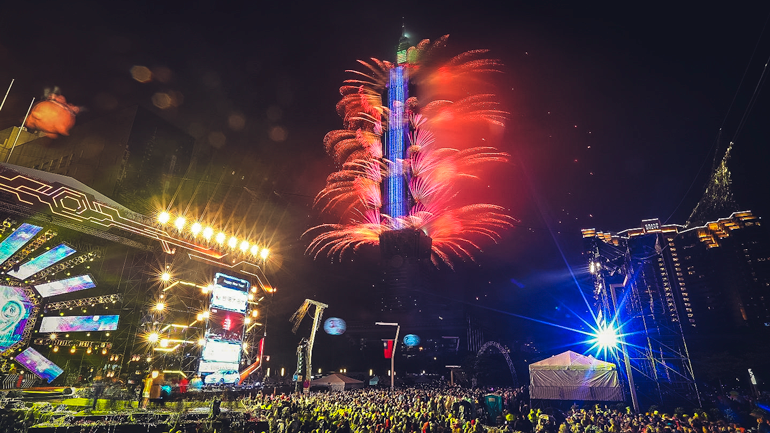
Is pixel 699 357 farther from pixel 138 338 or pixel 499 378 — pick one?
pixel 138 338

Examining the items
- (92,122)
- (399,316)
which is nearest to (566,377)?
(92,122)

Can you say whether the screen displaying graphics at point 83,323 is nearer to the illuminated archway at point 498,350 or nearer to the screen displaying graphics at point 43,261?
the screen displaying graphics at point 43,261

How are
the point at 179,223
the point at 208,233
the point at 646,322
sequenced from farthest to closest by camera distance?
1. the point at 208,233
2. the point at 179,223
3. the point at 646,322

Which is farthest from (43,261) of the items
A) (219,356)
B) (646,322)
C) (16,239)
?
(646,322)

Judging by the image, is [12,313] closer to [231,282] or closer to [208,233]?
[208,233]

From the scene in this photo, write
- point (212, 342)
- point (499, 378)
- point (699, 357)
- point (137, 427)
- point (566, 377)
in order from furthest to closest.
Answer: point (499, 378) < point (699, 357) < point (212, 342) < point (566, 377) < point (137, 427)

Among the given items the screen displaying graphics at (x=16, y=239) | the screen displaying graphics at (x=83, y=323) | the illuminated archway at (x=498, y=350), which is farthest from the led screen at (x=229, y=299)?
the illuminated archway at (x=498, y=350)

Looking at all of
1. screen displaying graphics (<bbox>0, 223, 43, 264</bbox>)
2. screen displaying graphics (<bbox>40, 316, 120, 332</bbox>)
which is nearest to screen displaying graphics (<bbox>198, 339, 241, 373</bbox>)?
A: screen displaying graphics (<bbox>40, 316, 120, 332</bbox>)
